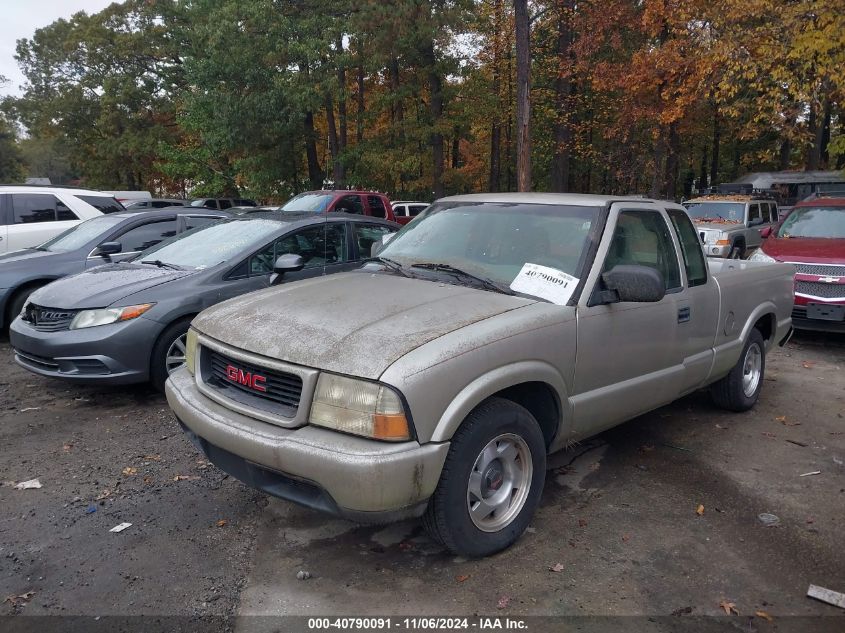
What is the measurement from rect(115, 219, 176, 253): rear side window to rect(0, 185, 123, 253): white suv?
9.35ft

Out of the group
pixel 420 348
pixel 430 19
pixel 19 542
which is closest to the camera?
pixel 420 348

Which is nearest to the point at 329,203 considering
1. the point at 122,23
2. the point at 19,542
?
the point at 19,542

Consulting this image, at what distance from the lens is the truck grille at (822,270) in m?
7.93

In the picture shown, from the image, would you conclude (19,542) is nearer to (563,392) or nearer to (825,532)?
(563,392)

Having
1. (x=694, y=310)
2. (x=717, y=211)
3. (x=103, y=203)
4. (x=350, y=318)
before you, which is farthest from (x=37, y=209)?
(x=717, y=211)

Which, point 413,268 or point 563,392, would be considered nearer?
point 563,392

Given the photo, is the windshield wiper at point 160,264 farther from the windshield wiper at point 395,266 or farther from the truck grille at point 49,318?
the windshield wiper at point 395,266

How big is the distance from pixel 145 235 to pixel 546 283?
6.43m

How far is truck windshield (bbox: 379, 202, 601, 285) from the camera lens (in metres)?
3.80

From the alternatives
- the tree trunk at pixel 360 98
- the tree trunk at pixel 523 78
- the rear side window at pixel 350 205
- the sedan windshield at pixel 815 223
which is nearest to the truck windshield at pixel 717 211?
the tree trunk at pixel 523 78

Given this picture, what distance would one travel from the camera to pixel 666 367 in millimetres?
4281

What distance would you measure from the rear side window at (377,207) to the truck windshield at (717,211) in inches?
278

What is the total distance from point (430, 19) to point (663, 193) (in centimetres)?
1054

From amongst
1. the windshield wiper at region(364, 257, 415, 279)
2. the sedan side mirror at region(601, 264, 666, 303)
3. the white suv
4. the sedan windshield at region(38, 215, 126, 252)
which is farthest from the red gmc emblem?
the white suv
